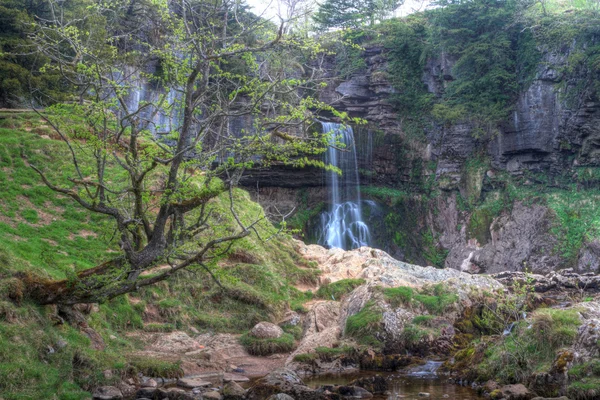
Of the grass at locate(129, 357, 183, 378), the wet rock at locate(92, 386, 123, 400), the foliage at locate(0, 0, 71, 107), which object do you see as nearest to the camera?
the wet rock at locate(92, 386, 123, 400)

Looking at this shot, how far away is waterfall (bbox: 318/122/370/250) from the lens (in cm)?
3694

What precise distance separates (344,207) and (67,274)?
2767 cm

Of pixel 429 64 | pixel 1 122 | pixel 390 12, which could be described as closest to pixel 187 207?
pixel 1 122

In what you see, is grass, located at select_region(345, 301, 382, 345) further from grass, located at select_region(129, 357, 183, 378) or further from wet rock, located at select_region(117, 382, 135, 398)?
wet rock, located at select_region(117, 382, 135, 398)

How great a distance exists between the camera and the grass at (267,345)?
49.4 ft

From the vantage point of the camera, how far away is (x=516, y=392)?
10148 mm

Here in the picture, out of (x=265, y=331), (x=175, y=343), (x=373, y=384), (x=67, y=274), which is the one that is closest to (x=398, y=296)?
(x=265, y=331)

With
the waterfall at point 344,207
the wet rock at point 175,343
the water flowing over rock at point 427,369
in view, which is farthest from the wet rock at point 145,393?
the waterfall at point 344,207

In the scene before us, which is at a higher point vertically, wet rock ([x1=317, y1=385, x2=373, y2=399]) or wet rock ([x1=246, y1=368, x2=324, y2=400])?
wet rock ([x1=246, y1=368, x2=324, y2=400])

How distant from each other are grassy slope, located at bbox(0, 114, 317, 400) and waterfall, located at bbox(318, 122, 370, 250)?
13.1 metres

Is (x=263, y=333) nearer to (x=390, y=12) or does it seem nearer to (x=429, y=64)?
(x=429, y=64)

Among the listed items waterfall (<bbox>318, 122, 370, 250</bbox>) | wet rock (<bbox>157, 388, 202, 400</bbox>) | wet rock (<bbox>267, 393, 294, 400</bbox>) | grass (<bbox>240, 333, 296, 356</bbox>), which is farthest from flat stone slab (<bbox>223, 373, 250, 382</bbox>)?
waterfall (<bbox>318, 122, 370, 250</bbox>)

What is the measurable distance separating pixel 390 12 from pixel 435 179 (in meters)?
19.1

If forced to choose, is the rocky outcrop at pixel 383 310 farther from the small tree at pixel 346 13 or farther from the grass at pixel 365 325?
the small tree at pixel 346 13
